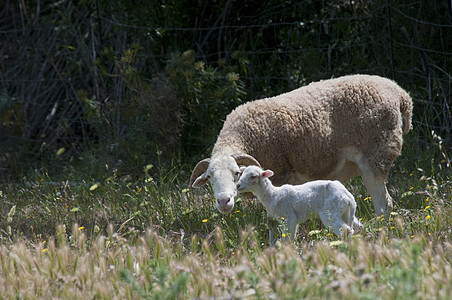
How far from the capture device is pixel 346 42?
8.71 meters

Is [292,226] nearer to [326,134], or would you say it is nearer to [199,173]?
[199,173]

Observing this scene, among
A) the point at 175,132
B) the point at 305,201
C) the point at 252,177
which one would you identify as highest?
the point at 252,177

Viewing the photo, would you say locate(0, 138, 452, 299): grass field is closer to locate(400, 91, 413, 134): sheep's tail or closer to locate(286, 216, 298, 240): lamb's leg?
locate(286, 216, 298, 240): lamb's leg

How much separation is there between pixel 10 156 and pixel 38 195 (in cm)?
288

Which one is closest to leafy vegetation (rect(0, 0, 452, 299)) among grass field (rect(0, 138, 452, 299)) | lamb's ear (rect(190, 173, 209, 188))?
grass field (rect(0, 138, 452, 299))

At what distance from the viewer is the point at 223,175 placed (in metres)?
5.21

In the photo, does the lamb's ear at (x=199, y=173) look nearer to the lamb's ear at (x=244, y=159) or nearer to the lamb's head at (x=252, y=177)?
the lamb's ear at (x=244, y=159)

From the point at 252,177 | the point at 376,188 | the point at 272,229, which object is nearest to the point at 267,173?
the point at 252,177

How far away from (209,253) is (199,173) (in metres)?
2.00

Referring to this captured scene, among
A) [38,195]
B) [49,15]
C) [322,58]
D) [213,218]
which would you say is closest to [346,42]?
[322,58]

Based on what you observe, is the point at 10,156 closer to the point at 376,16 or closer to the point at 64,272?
the point at 376,16

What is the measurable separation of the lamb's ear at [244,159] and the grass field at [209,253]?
0.49 m

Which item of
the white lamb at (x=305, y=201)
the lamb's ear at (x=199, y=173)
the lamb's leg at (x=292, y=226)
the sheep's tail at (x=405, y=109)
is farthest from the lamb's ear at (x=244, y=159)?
the sheep's tail at (x=405, y=109)

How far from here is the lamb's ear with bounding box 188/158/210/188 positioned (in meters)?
5.54
